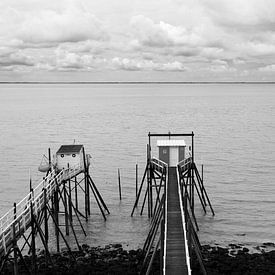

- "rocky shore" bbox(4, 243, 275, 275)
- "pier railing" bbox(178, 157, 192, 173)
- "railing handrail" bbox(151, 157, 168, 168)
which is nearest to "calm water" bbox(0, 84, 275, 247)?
"rocky shore" bbox(4, 243, 275, 275)

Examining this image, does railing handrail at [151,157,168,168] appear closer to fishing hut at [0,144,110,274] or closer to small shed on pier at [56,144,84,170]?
fishing hut at [0,144,110,274]

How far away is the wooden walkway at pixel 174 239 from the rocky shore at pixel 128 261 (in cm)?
341

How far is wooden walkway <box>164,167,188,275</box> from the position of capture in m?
19.0

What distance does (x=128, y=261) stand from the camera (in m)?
27.2

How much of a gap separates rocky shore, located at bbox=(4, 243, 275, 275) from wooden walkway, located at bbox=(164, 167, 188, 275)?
3.41 m

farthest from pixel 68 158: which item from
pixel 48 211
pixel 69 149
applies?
pixel 48 211

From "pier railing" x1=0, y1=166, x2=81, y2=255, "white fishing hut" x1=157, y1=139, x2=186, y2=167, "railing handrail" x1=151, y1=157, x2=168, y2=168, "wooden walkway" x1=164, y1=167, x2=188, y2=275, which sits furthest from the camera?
"white fishing hut" x1=157, y1=139, x2=186, y2=167

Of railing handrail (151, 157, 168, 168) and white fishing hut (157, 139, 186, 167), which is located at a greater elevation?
white fishing hut (157, 139, 186, 167)

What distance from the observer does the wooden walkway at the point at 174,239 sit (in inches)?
746

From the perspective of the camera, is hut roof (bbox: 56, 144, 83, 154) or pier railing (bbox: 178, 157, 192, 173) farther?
pier railing (bbox: 178, 157, 192, 173)

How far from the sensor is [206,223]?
34.8 m

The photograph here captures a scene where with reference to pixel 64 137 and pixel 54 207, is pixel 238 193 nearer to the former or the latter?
pixel 54 207

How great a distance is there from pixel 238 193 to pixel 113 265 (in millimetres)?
19248

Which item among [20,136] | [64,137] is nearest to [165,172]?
[64,137]
